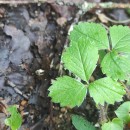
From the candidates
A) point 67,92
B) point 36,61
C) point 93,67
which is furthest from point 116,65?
point 36,61

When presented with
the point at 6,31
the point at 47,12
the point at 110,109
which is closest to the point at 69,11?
the point at 47,12

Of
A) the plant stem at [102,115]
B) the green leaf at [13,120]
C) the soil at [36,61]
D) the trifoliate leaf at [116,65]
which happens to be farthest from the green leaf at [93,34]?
the green leaf at [13,120]

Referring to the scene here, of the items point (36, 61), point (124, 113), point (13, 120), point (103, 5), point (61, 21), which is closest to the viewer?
point (13, 120)

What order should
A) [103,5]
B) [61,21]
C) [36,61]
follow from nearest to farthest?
1. [36,61]
2. [61,21]
3. [103,5]

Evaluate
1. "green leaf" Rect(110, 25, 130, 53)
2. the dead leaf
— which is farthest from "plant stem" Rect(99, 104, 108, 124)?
the dead leaf

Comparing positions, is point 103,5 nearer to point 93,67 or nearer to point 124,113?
point 93,67

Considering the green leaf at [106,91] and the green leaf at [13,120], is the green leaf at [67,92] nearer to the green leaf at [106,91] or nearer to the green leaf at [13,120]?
the green leaf at [106,91]

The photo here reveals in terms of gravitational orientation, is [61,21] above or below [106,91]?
above
